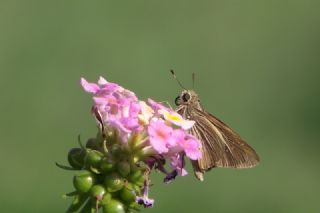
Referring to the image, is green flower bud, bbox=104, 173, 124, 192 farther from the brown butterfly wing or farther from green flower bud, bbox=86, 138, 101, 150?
the brown butterfly wing

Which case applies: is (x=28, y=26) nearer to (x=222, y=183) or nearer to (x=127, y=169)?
(x=222, y=183)

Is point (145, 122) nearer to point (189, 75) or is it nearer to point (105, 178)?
point (105, 178)

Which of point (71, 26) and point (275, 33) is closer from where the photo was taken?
point (71, 26)

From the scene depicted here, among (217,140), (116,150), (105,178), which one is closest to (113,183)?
(105,178)

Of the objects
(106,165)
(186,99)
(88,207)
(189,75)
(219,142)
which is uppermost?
(189,75)

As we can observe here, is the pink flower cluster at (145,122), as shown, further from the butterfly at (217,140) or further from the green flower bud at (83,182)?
the butterfly at (217,140)

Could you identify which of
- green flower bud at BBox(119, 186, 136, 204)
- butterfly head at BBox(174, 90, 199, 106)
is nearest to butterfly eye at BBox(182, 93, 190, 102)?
butterfly head at BBox(174, 90, 199, 106)

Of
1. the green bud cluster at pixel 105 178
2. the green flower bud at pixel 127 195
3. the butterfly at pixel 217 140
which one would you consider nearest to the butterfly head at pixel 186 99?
the butterfly at pixel 217 140

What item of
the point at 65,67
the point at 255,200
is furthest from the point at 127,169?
the point at 65,67
